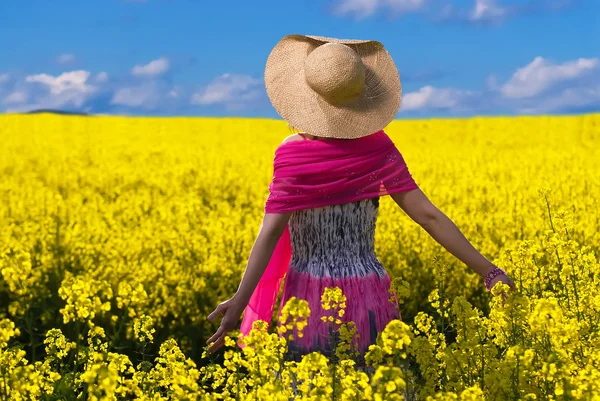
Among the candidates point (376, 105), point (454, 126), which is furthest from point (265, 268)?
point (454, 126)

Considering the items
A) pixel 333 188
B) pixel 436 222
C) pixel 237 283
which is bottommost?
pixel 237 283

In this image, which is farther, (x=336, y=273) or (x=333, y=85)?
(x=336, y=273)

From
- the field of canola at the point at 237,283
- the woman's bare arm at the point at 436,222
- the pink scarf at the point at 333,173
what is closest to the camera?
the field of canola at the point at 237,283

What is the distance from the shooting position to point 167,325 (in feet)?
17.9

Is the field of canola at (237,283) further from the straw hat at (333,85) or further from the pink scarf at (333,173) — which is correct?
the straw hat at (333,85)

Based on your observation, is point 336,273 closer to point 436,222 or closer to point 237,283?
point 436,222

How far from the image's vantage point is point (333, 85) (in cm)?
290

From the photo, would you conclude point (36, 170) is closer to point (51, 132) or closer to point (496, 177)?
point (496, 177)

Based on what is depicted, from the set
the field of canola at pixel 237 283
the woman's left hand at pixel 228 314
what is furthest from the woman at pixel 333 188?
the field of canola at pixel 237 283

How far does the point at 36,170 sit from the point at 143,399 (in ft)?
34.3

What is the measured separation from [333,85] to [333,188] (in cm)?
39

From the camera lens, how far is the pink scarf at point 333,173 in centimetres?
290

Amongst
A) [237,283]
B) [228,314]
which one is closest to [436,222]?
[228,314]

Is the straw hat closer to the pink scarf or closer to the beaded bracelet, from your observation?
the pink scarf
